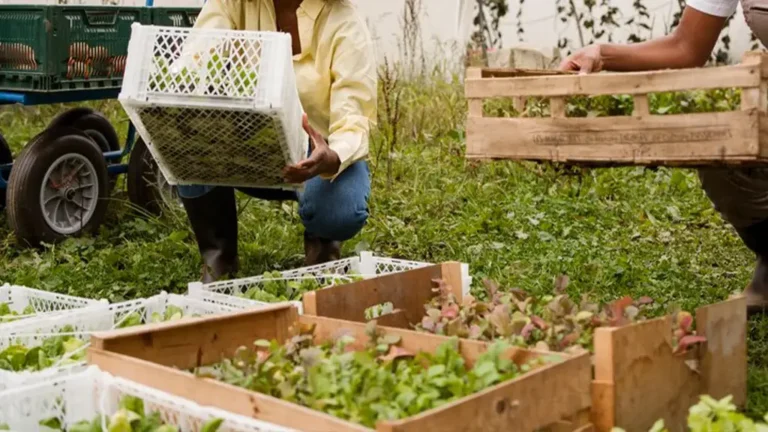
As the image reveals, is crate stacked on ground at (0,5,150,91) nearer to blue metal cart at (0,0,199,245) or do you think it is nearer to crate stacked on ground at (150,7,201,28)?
blue metal cart at (0,0,199,245)

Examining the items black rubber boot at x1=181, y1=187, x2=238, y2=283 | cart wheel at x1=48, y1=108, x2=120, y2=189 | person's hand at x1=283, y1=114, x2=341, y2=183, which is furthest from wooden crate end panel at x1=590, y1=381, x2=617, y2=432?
cart wheel at x1=48, y1=108, x2=120, y2=189

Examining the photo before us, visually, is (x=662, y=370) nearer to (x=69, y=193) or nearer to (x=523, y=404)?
(x=523, y=404)

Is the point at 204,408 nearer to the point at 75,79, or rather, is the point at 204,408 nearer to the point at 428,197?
the point at 75,79

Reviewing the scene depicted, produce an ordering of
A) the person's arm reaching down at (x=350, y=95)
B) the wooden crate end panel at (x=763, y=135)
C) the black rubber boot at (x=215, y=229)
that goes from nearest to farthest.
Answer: the wooden crate end panel at (x=763, y=135), the person's arm reaching down at (x=350, y=95), the black rubber boot at (x=215, y=229)

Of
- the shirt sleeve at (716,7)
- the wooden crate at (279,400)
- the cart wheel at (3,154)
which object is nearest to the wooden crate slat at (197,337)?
the wooden crate at (279,400)

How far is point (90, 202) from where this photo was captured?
15.9 feet

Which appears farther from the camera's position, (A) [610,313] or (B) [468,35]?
(B) [468,35]

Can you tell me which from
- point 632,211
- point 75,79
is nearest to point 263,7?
point 75,79

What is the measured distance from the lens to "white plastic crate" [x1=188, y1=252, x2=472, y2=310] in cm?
302

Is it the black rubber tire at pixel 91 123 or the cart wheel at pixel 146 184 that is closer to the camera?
the black rubber tire at pixel 91 123

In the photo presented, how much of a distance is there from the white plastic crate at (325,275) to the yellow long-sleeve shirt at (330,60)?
1.00 feet

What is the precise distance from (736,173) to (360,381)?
1.77 metres

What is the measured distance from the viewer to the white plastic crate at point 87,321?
261 cm

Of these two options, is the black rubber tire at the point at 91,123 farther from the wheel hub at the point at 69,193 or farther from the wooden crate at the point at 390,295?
the wooden crate at the point at 390,295
